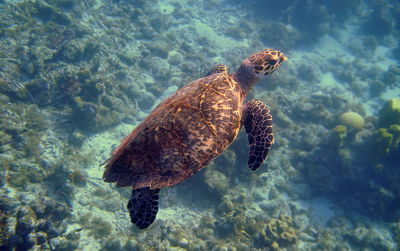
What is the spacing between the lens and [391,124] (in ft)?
34.4

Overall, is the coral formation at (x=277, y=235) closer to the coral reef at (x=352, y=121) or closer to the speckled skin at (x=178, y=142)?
the speckled skin at (x=178, y=142)

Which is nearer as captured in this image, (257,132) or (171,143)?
(171,143)

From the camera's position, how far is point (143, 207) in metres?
3.81

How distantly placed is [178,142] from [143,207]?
131 cm

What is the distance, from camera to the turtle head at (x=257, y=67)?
5109 mm

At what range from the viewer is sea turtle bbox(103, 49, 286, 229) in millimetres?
3562

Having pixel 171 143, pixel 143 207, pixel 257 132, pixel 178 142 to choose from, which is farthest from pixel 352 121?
pixel 143 207

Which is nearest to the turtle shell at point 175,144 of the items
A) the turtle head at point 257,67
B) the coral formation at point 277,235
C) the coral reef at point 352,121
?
the turtle head at point 257,67

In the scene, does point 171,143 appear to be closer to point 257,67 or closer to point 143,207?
point 143,207

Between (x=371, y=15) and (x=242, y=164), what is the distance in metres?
24.6

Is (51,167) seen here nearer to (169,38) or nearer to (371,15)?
(169,38)

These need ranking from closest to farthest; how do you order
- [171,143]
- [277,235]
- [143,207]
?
[171,143]
[143,207]
[277,235]

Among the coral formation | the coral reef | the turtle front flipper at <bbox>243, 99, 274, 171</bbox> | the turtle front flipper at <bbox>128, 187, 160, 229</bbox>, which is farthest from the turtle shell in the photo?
the coral reef

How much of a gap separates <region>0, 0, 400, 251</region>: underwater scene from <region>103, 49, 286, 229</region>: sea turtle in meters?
0.02
